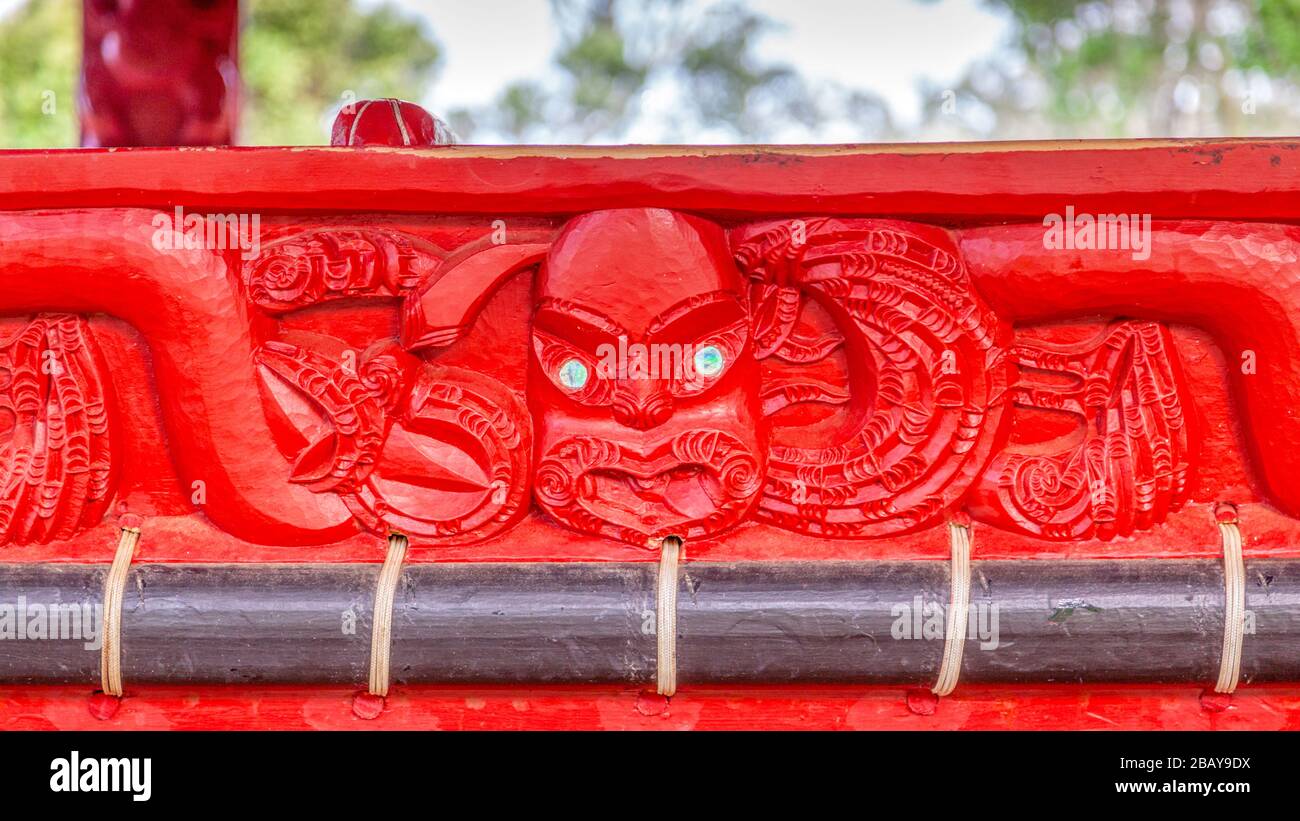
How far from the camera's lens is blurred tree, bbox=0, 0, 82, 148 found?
6422 millimetres

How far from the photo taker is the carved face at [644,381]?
138 centimetres

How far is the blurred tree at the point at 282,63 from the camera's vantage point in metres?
6.55

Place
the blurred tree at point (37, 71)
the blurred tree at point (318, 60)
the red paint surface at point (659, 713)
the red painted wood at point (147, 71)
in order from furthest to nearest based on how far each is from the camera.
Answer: the blurred tree at point (318, 60) → the blurred tree at point (37, 71) → the red painted wood at point (147, 71) → the red paint surface at point (659, 713)

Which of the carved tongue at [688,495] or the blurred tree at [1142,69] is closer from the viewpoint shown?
the carved tongue at [688,495]

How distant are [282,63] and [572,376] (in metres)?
6.52

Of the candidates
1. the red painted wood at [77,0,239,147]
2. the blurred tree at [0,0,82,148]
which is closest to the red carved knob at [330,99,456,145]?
the red painted wood at [77,0,239,147]

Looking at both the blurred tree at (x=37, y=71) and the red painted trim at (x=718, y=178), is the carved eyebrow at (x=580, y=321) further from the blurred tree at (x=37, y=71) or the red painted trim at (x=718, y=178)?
the blurred tree at (x=37, y=71)

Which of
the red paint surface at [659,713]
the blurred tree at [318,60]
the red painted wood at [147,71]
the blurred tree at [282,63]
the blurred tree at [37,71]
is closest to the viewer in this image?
the red paint surface at [659,713]

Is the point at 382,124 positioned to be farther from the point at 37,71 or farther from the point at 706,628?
the point at 37,71

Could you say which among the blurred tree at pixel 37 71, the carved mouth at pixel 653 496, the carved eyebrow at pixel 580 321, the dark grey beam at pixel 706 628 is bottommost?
the dark grey beam at pixel 706 628

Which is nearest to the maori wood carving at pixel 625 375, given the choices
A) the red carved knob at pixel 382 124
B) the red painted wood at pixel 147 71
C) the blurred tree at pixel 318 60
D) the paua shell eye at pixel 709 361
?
the paua shell eye at pixel 709 361

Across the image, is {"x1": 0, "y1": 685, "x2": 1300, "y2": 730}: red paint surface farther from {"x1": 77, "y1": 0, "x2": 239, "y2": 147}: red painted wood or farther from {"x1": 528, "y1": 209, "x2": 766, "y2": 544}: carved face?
{"x1": 77, "y1": 0, "x2": 239, "y2": 147}: red painted wood

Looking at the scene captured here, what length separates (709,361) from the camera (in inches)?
55.7

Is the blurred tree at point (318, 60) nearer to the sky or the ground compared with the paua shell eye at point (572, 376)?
nearer to the sky
